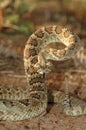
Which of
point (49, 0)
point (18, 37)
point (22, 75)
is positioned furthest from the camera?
point (49, 0)

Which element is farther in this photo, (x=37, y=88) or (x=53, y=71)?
(x=53, y=71)

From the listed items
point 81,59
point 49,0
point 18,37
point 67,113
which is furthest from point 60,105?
point 49,0

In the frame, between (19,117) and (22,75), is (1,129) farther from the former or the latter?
(22,75)
